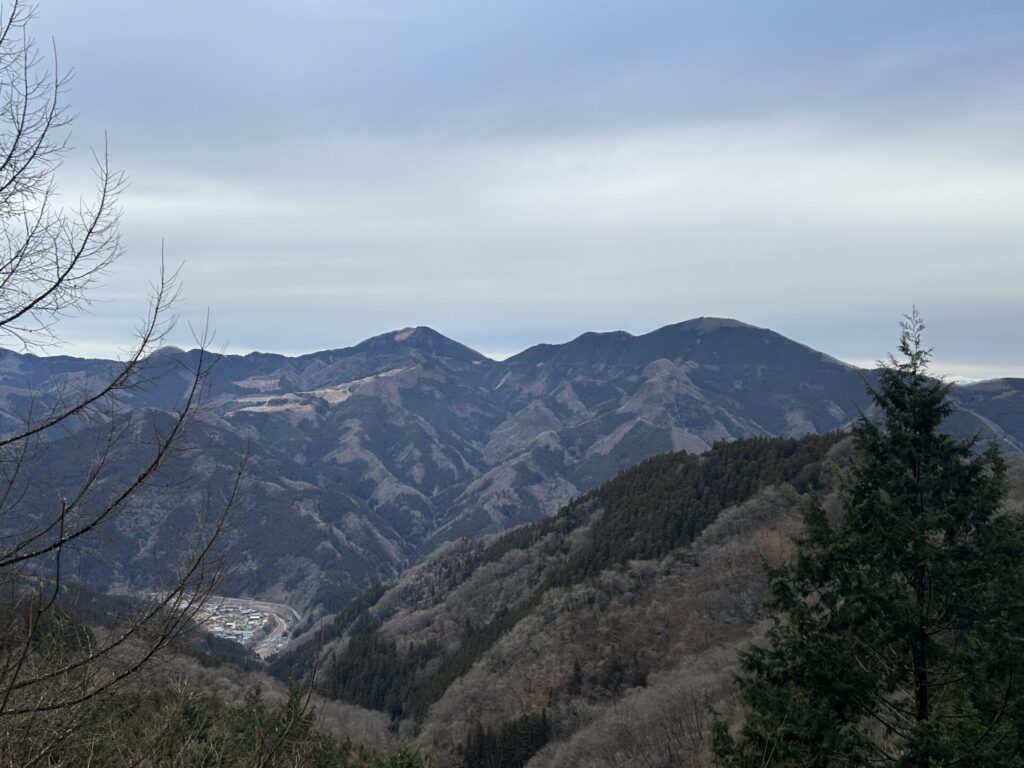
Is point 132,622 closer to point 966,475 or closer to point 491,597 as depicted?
point 966,475

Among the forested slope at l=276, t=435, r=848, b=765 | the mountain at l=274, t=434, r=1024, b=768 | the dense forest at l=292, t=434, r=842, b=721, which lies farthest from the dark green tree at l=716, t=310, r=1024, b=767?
the dense forest at l=292, t=434, r=842, b=721

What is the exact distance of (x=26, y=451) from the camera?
22.6 ft

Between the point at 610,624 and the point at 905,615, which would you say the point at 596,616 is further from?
the point at 905,615

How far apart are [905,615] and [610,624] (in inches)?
3401

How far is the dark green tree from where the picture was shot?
11383mm

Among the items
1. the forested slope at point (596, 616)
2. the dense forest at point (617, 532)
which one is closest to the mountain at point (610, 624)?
the forested slope at point (596, 616)

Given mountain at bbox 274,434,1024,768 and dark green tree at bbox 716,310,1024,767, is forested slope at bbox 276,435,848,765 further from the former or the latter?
dark green tree at bbox 716,310,1024,767

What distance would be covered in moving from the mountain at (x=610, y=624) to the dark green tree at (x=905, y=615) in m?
34.0

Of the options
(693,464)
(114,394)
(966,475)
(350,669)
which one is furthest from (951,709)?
(350,669)

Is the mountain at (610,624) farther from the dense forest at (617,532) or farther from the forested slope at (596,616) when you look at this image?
the dense forest at (617,532)

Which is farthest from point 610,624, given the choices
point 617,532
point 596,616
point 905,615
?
point 905,615

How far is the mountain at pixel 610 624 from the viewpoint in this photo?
214 feet

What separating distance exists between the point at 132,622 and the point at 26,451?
7.74ft

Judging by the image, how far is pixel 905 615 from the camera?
12328 mm
